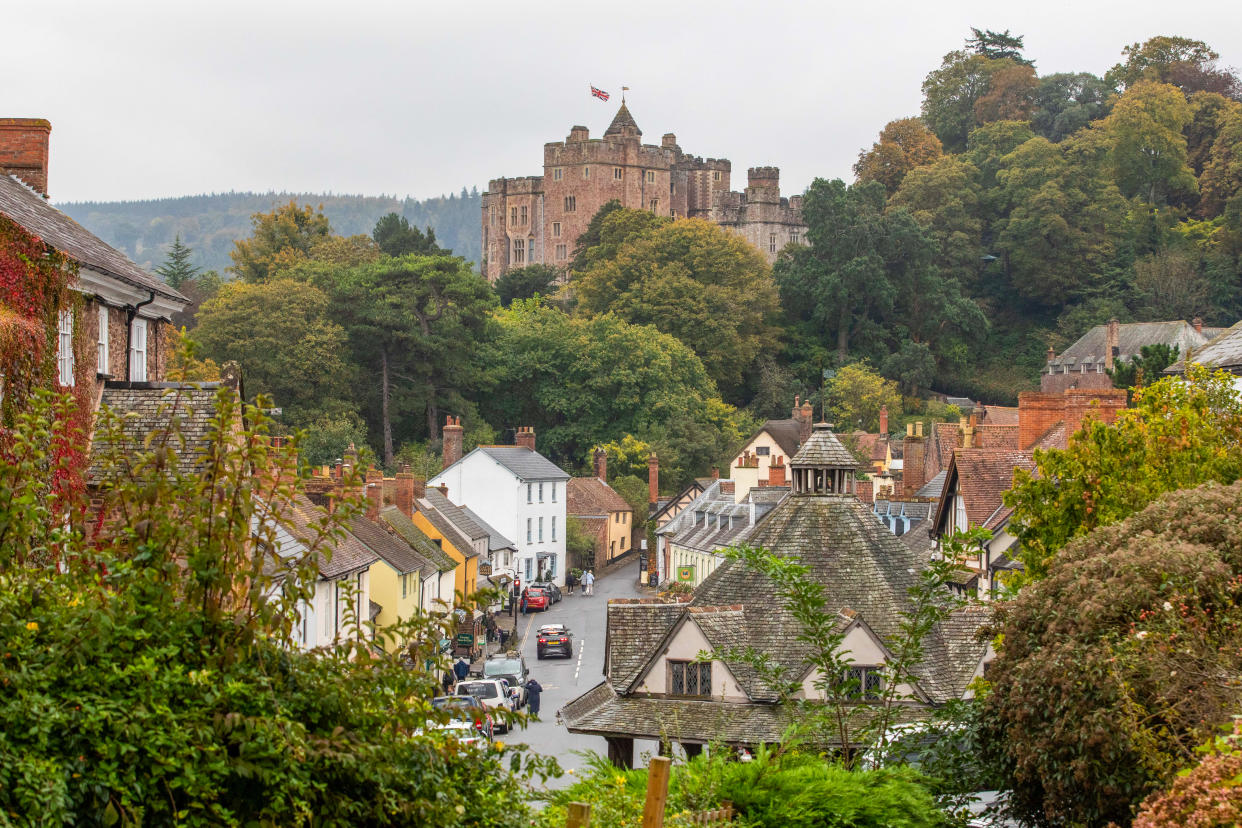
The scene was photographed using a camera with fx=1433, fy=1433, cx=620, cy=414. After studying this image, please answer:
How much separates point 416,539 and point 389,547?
6574 mm

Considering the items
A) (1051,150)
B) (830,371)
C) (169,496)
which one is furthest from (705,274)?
(169,496)

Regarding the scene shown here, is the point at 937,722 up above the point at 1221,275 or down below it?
below

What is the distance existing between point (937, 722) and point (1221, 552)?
4314 millimetres

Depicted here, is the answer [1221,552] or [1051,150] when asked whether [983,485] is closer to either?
[1221,552]

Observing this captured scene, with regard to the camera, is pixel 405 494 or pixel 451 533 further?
pixel 451 533

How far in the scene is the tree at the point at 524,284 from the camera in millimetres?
125438

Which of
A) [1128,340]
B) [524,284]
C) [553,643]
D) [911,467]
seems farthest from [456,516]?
[524,284]

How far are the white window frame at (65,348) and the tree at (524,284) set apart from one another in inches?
4204

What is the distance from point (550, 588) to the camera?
214 feet

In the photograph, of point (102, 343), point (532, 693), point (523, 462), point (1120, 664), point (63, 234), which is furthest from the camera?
point (523, 462)

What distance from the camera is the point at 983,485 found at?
33.0 metres

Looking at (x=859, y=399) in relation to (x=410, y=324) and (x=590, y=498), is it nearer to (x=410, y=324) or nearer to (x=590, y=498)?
(x=590, y=498)

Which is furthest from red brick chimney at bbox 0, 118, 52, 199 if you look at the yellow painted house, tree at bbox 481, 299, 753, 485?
tree at bbox 481, 299, 753, 485

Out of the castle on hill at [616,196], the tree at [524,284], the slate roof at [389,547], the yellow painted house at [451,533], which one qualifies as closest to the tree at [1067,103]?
the castle on hill at [616,196]
